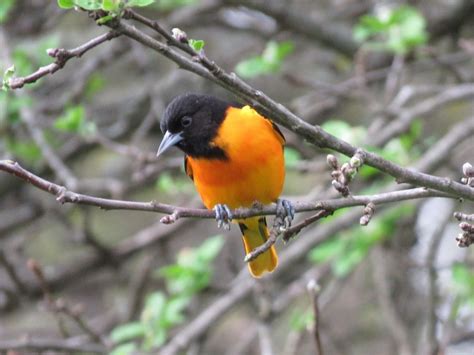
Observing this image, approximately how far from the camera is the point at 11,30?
5.98 metres

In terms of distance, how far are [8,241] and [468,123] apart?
3337 millimetres

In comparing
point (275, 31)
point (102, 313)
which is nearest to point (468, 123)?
point (275, 31)

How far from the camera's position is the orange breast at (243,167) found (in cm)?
322

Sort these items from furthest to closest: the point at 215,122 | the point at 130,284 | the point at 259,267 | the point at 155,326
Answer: the point at 130,284, the point at 155,326, the point at 259,267, the point at 215,122

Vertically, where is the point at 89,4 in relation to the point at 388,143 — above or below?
below

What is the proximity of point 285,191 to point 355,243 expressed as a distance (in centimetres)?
158

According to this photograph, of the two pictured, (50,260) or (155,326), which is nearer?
(155,326)

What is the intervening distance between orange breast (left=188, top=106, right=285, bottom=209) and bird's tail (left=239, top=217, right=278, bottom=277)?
39 cm

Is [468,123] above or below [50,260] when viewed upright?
below

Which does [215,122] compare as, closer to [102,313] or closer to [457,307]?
[457,307]

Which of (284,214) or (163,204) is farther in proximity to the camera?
(284,214)

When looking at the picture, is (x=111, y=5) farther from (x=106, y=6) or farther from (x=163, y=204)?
(x=163, y=204)

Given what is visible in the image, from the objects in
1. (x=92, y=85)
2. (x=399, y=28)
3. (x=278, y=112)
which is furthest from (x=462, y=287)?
(x=278, y=112)

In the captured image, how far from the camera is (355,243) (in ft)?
13.9
